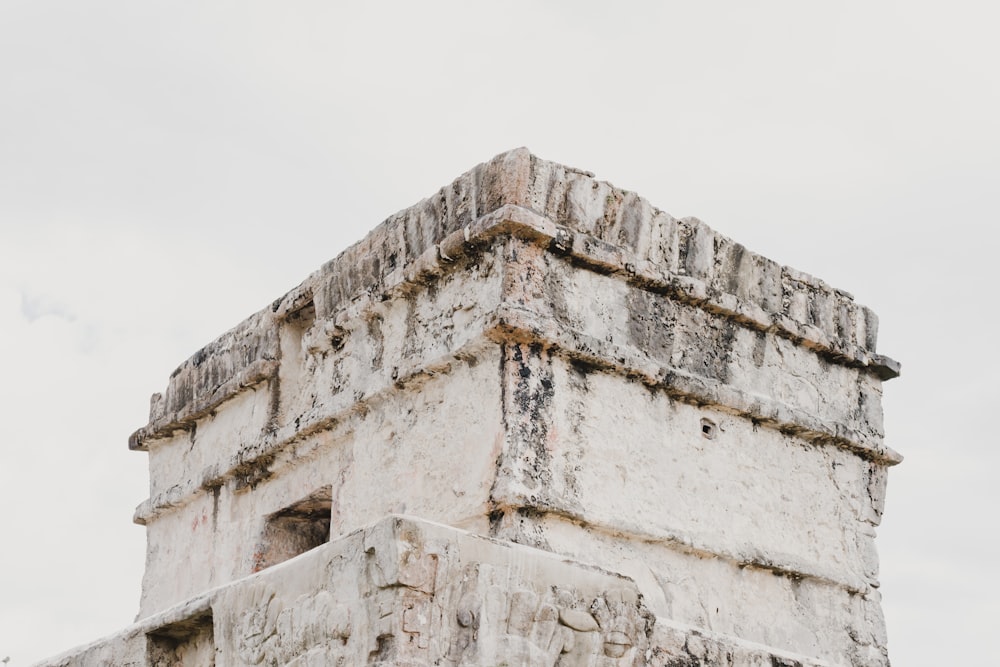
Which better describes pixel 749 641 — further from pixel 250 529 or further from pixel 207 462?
pixel 207 462

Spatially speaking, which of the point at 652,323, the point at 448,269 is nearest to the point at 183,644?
the point at 448,269

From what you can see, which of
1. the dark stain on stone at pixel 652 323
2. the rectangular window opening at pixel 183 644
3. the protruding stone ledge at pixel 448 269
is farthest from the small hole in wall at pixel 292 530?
the dark stain on stone at pixel 652 323

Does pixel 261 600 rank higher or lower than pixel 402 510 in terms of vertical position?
lower

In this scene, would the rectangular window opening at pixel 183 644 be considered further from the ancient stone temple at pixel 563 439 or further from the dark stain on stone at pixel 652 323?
the dark stain on stone at pixel 652 323

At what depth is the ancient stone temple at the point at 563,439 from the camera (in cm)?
577

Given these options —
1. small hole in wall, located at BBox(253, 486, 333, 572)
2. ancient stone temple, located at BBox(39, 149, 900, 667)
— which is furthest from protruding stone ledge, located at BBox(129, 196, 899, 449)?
small hole in wall, located at BBox(253, 486, 333, 572)

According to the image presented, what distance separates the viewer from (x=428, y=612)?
489 cm

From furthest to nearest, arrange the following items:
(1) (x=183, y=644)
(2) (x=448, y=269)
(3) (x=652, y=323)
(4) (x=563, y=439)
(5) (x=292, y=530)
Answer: (5) (x=292, y=530) → (3) (x=652, y=323) → (2) (x=448, y=269) → (4) (x=563, y=439) → (1) (x=183, y=644)

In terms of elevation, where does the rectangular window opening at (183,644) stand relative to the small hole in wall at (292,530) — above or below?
below

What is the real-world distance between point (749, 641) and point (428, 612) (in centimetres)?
257

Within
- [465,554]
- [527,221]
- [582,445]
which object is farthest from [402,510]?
[465,554]

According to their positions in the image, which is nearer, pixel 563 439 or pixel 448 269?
pixel 563 439

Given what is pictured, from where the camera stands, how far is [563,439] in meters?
6.68

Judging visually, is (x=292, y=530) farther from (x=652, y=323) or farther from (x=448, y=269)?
(x=652, y=323)
